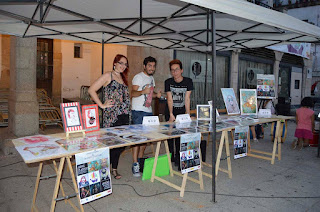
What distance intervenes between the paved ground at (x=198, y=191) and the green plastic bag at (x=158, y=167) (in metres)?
0.14

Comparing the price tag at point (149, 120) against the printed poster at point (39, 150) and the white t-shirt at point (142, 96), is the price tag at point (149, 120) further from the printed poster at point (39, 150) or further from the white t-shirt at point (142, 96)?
the printed poster at point (39, 150)

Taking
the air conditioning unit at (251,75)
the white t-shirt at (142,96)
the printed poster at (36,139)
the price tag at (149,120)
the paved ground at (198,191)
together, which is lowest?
the paved ground at (198,191)

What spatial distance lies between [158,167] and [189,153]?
0.94 metres

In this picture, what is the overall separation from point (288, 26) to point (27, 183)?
15.4 feet

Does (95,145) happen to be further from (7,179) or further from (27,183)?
(7,179)

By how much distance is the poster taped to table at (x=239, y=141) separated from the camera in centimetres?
420

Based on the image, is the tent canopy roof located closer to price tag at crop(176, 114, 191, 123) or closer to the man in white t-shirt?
the man in white t-shirt

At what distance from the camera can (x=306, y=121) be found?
639cm

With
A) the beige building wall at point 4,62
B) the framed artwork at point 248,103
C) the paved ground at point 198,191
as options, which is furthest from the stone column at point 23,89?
the beige building wall at point 4,62

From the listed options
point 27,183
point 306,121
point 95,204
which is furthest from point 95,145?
point 306,121

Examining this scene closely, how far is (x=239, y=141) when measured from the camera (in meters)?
4.27

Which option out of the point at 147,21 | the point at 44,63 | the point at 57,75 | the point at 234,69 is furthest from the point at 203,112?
the point at 44,63

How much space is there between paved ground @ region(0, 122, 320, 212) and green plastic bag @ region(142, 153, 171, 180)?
140mm

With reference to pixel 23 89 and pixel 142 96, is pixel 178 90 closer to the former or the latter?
pixel 142 96
